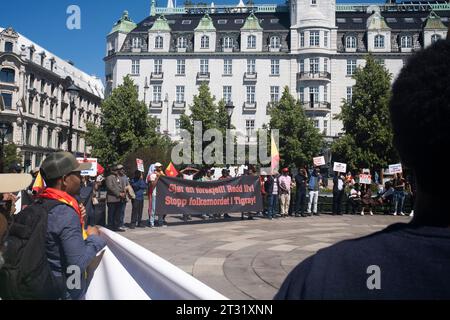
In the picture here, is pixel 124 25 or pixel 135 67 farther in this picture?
pixel 124 25

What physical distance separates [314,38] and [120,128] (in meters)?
31.0

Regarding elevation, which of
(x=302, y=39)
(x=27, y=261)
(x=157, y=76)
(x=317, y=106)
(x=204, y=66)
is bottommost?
(x=27, y=261)

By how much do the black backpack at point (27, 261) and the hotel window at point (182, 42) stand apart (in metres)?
63.2

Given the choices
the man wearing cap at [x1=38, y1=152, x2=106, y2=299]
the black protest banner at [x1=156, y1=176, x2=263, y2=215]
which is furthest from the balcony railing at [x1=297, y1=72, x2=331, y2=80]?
the man wearing cap at [x1=38, y1=152, x2=106, y2=299]

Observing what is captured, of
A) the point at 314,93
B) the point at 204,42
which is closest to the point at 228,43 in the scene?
the point at 204,42

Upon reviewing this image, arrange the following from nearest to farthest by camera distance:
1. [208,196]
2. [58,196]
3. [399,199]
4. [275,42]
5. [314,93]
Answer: [58,196] → [208,196] → [399,199] → [314,93] → [275,42]

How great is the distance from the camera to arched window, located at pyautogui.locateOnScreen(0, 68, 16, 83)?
186 feet

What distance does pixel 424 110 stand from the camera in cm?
114

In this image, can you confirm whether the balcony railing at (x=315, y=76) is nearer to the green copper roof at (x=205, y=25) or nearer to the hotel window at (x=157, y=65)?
the green copper roof at (x=205, y=25)

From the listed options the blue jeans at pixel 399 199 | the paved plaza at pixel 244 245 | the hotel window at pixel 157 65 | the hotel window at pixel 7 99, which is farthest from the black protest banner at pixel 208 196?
the hotel window at pixel 7 99

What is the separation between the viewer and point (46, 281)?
2486mm

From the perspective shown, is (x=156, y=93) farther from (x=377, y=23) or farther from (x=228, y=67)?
(x=377, y=23)

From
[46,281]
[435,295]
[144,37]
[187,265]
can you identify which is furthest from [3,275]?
[144,37]

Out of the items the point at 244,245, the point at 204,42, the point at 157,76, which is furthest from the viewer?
the point at 204,42
